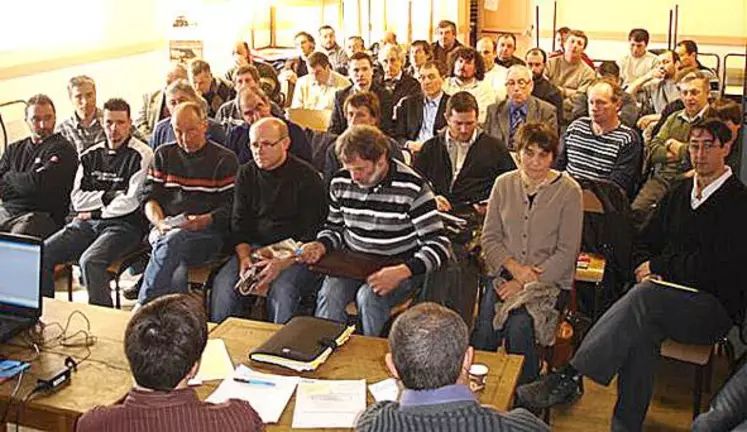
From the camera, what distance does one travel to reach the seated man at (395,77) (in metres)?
7.22

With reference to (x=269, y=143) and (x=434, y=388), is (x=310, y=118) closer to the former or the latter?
(x=269, y=143)

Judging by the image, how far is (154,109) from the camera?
261 inches

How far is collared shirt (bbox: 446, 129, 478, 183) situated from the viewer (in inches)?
190

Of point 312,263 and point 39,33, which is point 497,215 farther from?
point 39,33

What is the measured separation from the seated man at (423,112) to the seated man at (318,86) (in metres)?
0.87

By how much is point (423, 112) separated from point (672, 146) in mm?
1669

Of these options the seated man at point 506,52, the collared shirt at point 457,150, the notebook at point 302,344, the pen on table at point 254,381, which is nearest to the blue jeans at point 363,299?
the notebook at point 302,344

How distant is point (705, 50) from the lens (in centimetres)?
1078

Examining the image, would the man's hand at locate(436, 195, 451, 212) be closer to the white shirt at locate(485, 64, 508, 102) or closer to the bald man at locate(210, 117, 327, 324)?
the bald man at locate(210, 117, 327, 324)

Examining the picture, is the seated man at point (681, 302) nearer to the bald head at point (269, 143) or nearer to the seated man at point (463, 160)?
the seated man at point (463, 160)

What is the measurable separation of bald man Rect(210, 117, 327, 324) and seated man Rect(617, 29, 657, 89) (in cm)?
526

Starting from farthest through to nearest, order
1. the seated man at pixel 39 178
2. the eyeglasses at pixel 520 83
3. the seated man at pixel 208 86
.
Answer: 1. the seated man at pixel 208 86
2. the eyeglasses at pixel 520 83
3. the seated man at pixel 39 178

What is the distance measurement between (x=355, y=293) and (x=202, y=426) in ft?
6.57

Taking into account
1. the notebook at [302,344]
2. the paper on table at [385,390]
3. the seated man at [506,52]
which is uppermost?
the seated man at [506,52]
